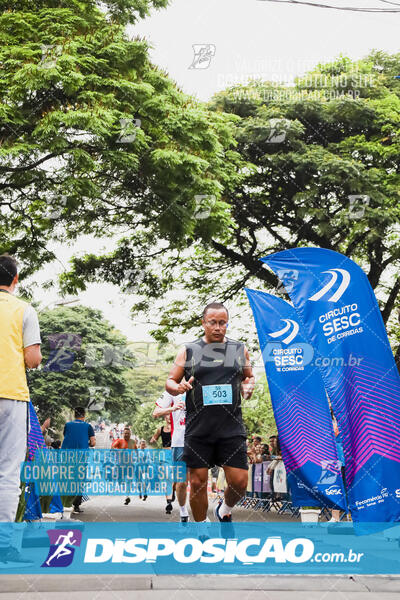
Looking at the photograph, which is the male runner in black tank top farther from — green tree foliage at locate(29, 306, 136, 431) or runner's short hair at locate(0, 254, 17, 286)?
green tree foliage at locate(29, 306, 136, 431)

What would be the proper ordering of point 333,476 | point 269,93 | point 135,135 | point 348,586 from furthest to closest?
point 269,93 → point 135,135 → point 333,476 → point 348,586

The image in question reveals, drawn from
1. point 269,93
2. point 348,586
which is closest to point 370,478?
point 348,586

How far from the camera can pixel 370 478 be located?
224 inches

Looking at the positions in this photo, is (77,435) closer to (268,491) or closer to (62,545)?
(268,491)

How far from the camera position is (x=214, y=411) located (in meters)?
5.52

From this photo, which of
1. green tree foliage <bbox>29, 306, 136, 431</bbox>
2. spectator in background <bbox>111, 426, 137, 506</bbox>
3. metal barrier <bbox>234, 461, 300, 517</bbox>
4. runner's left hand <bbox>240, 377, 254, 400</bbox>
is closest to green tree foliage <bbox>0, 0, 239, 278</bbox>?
spectator in background <bbox>111, 426, 137, 506</bbox>

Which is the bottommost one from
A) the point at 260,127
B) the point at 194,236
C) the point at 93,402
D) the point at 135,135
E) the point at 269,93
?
the point at 93,402

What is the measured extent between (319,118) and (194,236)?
6.01m

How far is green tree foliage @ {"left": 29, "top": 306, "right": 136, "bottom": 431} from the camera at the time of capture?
1463 inches

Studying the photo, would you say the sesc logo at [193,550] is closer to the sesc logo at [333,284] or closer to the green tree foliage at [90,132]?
the sesc logo at [333,284]

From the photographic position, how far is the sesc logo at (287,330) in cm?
841

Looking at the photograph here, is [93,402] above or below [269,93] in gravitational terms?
below

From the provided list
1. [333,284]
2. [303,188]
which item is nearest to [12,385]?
[333,284]

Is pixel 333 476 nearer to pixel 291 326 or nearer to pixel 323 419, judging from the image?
pixel 323 419
